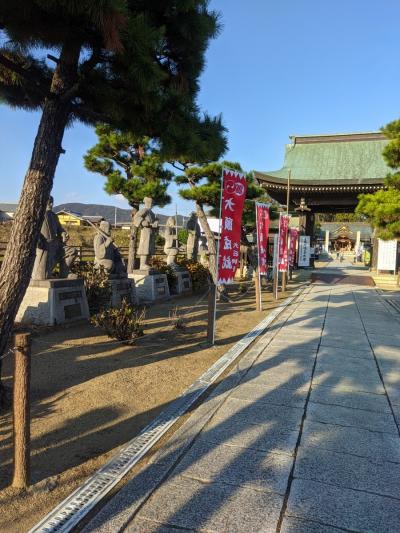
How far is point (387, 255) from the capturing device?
20.6 m

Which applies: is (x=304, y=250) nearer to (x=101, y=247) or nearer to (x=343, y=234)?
(x=101, y=247)

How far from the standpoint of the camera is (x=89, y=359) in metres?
5.33

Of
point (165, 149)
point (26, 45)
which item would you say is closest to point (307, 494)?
point (165, 149)

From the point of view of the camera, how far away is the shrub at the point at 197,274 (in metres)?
14.3

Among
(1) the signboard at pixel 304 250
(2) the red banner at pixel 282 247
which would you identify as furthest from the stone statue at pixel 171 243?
(1) the signboard at pixel 304 250

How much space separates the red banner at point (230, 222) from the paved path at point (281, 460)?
7.29 ft

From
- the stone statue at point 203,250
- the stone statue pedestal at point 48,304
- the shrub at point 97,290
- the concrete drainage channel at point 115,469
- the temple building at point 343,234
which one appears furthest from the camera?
the temple building at point 343,234

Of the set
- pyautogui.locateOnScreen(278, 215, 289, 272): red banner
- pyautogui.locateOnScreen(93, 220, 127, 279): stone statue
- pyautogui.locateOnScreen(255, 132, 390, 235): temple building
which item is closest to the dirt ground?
pyautogui.locateOnScreen(93, 220, 127, 279): stone statue

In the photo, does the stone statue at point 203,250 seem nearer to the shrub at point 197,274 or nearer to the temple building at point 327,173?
the shrub at point 197,274

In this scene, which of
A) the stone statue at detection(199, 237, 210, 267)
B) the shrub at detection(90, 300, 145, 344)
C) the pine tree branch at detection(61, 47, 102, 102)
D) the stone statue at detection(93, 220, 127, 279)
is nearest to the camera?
the pine tree branch at detection(61, 47, 102, 102)

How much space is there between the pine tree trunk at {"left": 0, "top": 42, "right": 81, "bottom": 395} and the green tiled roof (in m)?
17.7

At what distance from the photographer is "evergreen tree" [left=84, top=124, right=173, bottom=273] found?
1501cm

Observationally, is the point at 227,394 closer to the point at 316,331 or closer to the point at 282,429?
the point at 282,429

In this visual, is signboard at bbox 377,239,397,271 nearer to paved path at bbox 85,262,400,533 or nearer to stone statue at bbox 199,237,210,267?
stone statue at bbox 199,237,210,267
